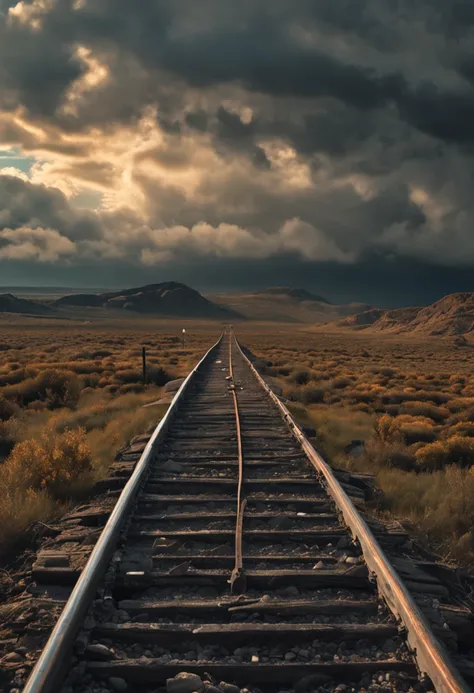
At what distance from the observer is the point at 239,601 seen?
382cm

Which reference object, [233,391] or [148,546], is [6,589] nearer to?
[148,546]

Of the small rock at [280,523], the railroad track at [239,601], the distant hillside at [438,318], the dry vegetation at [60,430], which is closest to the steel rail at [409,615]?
the railroad track at [239,601]

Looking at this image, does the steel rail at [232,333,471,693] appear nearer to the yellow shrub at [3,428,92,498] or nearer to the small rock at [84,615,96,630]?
the small rock at [84,615,96,630]

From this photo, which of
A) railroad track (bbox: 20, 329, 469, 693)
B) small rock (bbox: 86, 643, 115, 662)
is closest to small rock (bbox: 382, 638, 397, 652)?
railroad track (bbox: 20, 329, 469, 693)

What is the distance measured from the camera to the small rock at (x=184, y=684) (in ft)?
9.78

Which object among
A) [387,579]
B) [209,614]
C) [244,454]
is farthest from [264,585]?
[244,454]

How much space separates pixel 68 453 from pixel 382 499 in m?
4.29

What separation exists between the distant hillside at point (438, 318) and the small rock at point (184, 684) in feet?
412

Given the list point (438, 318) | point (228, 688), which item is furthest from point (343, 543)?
point (438, 318)

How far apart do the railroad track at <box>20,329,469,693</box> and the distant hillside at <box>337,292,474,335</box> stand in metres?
123

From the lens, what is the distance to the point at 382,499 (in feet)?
22.9

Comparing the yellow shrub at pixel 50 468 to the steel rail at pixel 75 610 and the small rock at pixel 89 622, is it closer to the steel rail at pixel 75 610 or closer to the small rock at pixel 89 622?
the steel rail at pixel 75 610

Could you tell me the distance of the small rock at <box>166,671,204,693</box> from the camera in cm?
298

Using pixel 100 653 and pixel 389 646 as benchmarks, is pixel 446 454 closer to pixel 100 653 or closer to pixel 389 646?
pixel 389 646
